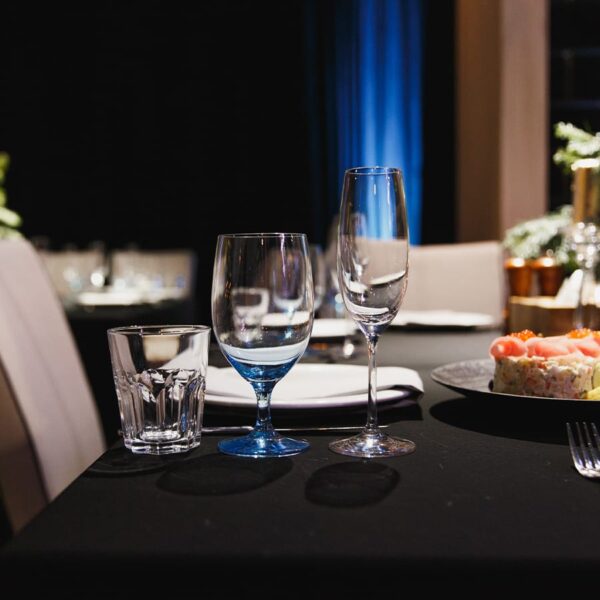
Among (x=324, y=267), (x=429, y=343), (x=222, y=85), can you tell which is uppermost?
(x=222, y=85)

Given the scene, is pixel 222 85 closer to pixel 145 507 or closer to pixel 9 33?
pixel 9 33

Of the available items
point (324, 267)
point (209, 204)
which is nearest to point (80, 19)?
point (209, 204)

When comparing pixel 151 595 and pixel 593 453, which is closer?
pixel 151 595

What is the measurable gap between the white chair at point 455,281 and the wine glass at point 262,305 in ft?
6.86

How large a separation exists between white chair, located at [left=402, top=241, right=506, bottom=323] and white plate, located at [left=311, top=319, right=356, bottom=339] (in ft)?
4.18

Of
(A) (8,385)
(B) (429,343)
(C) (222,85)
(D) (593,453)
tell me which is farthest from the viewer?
(C) (222,85)

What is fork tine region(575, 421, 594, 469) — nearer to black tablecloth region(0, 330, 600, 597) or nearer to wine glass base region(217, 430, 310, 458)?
black tablecloth region(0, 330, 600, 597)

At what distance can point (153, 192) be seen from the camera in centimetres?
723

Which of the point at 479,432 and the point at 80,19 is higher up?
the point at 80,19

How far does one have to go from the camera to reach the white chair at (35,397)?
1.12 m

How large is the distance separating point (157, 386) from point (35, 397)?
0.57 metres

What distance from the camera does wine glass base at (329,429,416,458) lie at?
0.69m

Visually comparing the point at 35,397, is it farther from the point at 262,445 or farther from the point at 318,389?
the point at 262,445

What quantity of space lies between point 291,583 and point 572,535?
167 millimetres
